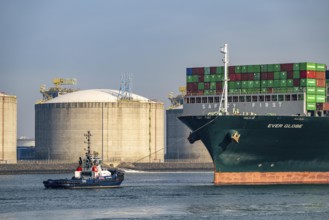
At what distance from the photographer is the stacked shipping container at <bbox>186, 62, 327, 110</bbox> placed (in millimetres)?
118312

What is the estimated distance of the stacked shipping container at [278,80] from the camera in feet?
388

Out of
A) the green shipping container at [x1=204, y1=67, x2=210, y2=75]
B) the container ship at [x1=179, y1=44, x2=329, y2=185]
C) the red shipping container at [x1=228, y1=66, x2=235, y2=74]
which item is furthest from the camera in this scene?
the green shipping container at [x1=204, y1=67, x2=210, y2=75]

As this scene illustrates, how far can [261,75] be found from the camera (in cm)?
12100

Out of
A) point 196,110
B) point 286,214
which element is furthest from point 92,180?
point 286,214

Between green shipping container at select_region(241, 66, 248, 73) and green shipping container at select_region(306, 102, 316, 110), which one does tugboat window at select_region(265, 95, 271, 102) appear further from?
green shipping container at select_region(306, 102, 316, 110)

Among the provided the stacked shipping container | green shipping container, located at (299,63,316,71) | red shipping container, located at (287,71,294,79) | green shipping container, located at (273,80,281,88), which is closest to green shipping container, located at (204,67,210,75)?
the stacked shipping container

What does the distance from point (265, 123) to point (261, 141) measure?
2.16 metres

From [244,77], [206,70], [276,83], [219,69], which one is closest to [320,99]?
[276,83]

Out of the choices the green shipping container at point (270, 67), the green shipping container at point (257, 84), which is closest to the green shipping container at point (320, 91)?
the green shipping container at point (270, 67)

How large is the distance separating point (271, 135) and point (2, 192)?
1282 inches

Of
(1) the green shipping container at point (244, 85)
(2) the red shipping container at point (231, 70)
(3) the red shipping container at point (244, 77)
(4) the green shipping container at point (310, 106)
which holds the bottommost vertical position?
(4) the green shipping container at point (310, 106)

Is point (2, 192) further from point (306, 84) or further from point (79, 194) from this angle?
point (306, 84)

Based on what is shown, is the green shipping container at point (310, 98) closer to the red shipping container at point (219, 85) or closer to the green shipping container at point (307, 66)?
the green shipping container at point (307, 66)

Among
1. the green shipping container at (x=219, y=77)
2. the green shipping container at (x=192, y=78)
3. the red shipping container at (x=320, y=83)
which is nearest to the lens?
the red shipping container at (x=320, y=83)
